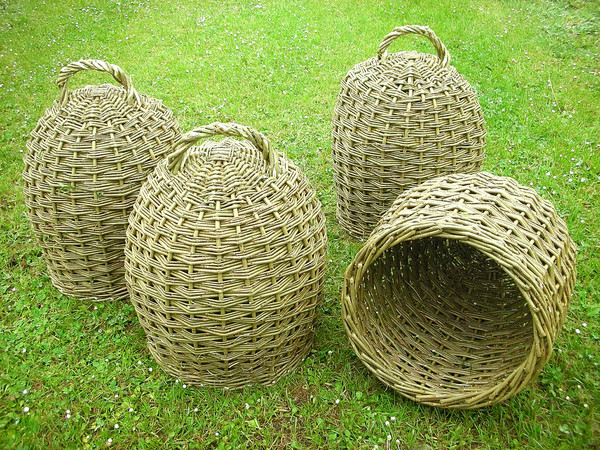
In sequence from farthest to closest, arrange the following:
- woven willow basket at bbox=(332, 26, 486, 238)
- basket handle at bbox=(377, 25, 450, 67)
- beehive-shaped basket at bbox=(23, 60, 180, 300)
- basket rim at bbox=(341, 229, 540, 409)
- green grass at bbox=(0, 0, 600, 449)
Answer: basket handle at bbox=(377, 25, 450, 67) → woven willow basket at bbox=(332, 26, 486, 238) → beehive-shaped basket at bbox=(23, 60, 180, 300) → green grass at bbox=(0, 0, 600, 449) → basket rim at bbox=(341, 229, 540, 409)

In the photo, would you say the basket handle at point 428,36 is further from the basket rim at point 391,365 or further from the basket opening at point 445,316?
the basket rim at point 391,365

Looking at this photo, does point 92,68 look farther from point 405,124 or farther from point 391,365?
point 391,365

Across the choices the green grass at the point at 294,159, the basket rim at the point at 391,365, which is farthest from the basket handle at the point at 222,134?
the green grass at the point at 294,159

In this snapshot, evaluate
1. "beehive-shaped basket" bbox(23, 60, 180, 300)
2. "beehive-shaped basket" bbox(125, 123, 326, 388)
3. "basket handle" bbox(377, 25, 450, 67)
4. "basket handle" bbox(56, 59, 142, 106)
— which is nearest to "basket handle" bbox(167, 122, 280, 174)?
"beehive-shaped basket" bbox(125, 123, 326, 388)

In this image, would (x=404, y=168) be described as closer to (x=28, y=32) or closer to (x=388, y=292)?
(x=388, y=292)

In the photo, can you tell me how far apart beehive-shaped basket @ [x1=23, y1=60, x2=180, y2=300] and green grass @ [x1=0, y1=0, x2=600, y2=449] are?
414 mm

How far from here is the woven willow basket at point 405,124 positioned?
3211 millimetres

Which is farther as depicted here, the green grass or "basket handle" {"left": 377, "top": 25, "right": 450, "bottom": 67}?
"basket handle" {"left": 377, "top": 25, "right": 450, "bottom": 67}

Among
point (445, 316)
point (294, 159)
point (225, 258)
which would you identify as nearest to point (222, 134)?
point (225, 258)

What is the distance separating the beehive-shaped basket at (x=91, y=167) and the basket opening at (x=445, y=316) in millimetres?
1534

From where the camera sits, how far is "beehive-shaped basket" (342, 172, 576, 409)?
219 cm

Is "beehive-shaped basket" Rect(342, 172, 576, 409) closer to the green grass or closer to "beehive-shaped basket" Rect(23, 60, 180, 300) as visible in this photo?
the green grass

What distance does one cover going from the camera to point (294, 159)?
4754 millimetres

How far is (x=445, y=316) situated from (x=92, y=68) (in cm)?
265
